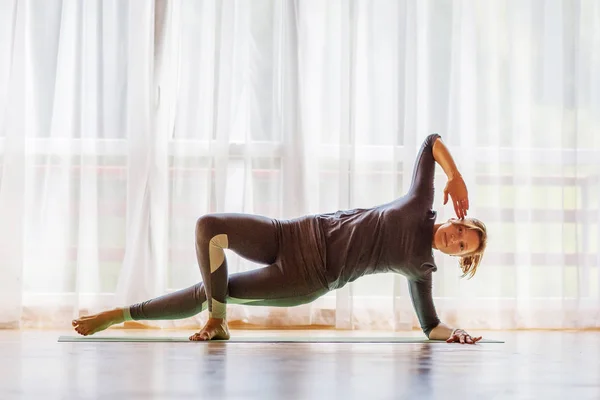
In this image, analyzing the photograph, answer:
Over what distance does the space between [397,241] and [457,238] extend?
0.70 feet

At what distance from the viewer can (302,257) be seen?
111 inches

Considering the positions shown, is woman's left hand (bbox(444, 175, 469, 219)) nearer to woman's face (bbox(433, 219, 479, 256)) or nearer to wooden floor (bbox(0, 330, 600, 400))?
woman's face (bbox(433, 219, 479, 256))

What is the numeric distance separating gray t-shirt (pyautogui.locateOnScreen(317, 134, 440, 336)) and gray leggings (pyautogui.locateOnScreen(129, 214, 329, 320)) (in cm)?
8

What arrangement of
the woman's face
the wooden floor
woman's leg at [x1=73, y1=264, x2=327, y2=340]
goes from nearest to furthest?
the wooden floor
the woman's face
woman's leg at [x1=73, y1=264, x2=327, y2=340]

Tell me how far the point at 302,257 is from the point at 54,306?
4.63 feet

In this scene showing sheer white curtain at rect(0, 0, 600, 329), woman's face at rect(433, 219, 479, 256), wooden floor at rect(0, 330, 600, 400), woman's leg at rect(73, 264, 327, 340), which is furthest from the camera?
sheer white curtain at rect(0, 0, 600, 329)

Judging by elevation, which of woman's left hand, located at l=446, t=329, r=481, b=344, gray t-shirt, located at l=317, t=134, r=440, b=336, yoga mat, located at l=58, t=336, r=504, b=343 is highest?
gray t-shirt, located at l=317, t=134, r=440, b=336

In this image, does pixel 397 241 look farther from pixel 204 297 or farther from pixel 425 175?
pixel 204 297

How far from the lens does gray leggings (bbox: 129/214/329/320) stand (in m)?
2.77

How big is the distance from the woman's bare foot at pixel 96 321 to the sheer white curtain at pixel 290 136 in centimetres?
76

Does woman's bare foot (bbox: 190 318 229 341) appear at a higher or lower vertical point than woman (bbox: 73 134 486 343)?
lower

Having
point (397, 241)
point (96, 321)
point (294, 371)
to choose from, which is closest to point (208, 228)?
point (96, 321)

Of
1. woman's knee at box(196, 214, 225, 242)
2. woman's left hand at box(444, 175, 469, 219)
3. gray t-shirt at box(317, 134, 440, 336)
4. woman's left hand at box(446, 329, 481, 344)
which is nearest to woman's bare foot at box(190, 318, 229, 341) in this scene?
woman's knee at box(196, 214, 225, 242)

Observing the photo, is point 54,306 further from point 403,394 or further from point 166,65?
point 403,394
